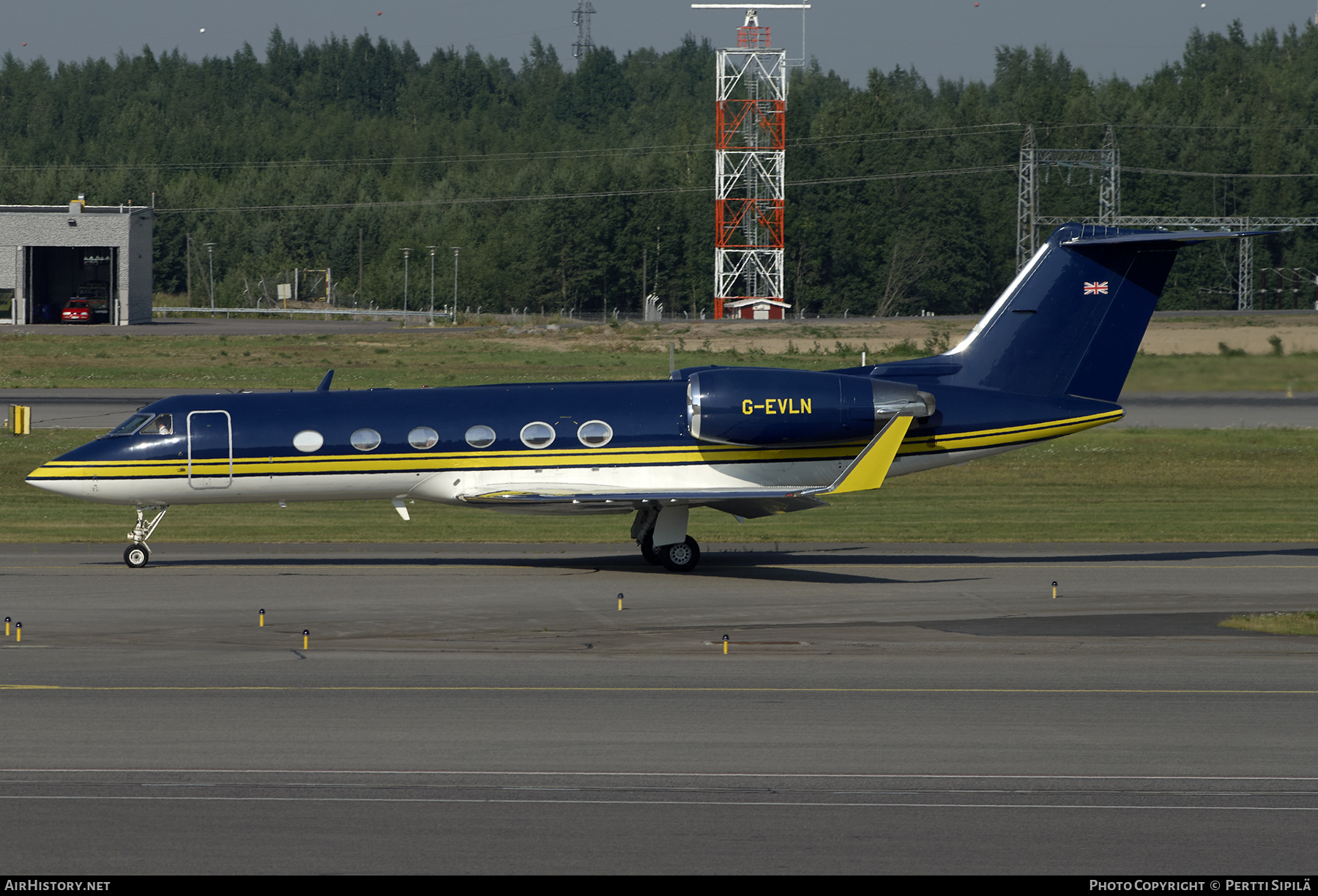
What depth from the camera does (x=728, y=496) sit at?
24.7 meters

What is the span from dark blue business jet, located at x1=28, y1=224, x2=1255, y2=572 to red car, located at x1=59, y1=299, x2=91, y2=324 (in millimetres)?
88421

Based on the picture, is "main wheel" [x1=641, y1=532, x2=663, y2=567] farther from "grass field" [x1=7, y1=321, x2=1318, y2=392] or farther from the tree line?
the tree line

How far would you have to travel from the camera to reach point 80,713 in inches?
583

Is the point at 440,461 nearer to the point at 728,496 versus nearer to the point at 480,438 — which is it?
the point at 480,438

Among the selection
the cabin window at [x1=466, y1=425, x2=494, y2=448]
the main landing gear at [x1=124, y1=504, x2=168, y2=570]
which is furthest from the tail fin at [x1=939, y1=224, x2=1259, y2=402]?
the main landing gear at [x1=124, y1=504, x2=168, y2=570]

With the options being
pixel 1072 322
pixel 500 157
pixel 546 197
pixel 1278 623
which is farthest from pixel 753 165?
pixel 1278 623

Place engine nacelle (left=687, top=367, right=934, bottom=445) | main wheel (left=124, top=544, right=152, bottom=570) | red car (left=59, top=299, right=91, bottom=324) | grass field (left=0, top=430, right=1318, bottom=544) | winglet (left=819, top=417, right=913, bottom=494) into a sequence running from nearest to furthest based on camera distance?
winglet (left=819, top=417, right=913, bottom=494), engine nacelle (left=687, top=367, right=934, bottom=445), main wheel (left=124, top=544, right=152, bottom=570), grass field (left=0, top=430, right=1318, bottom=544), red car (left=59, top=299, right=91, bottom=324)

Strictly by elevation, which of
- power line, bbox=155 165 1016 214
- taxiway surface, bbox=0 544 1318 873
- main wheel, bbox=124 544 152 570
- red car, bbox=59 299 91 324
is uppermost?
power line, bbox=155 165 1016 214

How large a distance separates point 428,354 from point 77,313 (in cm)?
4132

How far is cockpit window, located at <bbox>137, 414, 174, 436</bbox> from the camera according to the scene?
25812 mm

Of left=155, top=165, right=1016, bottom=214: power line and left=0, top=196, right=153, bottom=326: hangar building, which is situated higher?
left=155, top=165, right=1016, bottom=214: power line

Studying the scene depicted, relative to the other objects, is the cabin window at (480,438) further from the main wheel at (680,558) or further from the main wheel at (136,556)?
the main wheel at (136,556)
